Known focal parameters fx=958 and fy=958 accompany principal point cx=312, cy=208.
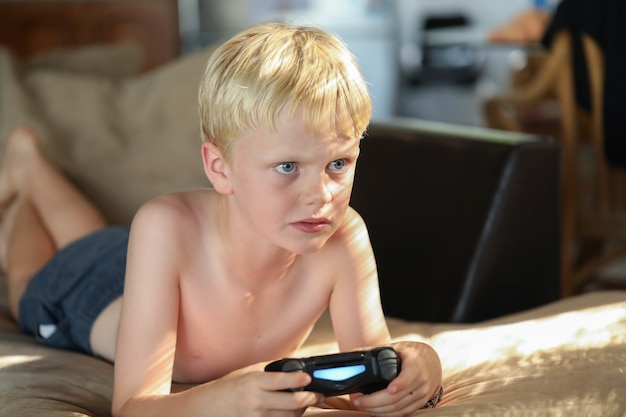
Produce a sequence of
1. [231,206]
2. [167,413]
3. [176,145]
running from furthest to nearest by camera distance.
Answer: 1. [176,145]
2. [231,206]
3. [167,413]

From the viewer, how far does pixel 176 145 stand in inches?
90.9

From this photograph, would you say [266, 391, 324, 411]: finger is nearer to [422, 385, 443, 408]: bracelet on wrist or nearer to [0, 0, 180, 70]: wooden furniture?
[422, 385, 443, 408]: bracelet on wrist

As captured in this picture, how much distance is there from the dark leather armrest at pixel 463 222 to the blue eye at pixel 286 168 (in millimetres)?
797

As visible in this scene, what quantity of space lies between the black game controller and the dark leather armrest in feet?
2.48

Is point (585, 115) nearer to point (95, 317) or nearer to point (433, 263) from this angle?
point (433, 263)

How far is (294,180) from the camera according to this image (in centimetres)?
108

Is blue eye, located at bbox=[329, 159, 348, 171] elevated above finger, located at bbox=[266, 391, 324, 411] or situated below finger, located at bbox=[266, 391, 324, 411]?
above

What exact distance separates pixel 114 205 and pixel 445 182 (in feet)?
2.58

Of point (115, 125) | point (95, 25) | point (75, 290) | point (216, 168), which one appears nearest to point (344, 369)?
point (216, 168)

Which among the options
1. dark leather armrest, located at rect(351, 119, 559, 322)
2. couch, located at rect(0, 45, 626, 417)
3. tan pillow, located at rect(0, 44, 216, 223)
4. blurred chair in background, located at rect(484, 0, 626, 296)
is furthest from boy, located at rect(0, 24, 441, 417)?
blurred chair in background, located at rect(484, 0, 626, 296)

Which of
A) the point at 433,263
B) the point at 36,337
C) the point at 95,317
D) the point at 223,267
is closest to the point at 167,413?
the point at 223,267

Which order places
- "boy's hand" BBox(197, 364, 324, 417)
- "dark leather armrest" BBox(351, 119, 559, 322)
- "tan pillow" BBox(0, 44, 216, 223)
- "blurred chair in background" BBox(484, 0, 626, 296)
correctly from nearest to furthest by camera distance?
"boy's hand" BBox(197, 364, 324, 417)
"dark leather armrest" BBox(351, 119, 559, 322)
"tan pillow" BBox(0, 44, 216, 223)
"blurred chair in background" BBox(484, 0, 626, 296)

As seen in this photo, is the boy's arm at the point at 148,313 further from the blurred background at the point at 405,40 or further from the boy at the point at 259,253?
the blurred background at the point at 405,40

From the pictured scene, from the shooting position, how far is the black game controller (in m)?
1.00
